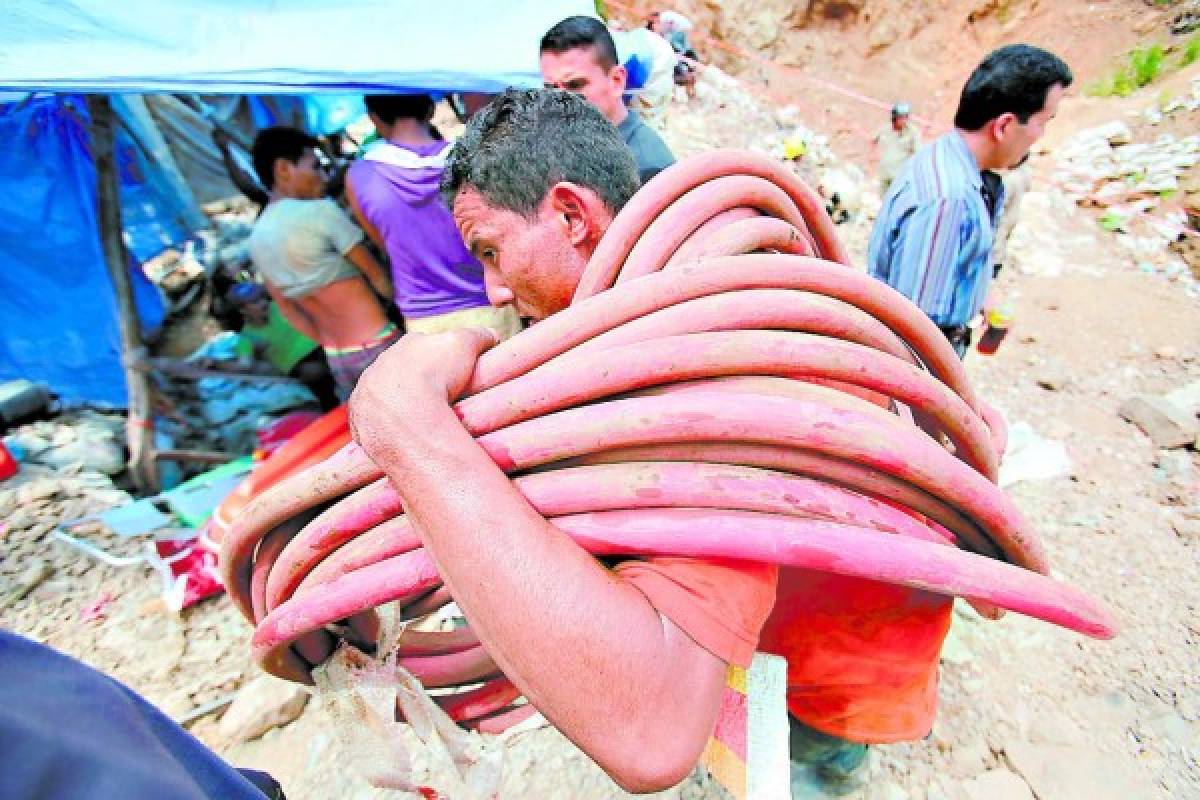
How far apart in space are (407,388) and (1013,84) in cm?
274

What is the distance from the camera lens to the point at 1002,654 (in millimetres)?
2514

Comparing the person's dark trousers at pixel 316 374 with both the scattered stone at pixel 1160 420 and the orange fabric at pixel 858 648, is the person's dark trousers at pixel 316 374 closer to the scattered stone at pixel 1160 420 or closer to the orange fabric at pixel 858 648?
the orange fabric at pixel 858 648

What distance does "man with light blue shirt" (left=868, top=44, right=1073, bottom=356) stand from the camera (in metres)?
2.34

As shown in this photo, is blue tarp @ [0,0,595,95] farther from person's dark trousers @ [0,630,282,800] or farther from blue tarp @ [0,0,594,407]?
person's dark trousers @ [0,630,282,800]

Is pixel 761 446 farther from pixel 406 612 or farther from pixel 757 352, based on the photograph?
pixel 406 612

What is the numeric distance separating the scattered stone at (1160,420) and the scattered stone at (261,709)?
5019mm

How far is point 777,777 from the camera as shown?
0.95 m

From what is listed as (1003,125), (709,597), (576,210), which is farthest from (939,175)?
(709,597)

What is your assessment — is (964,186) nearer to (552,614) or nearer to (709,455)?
(709,455)

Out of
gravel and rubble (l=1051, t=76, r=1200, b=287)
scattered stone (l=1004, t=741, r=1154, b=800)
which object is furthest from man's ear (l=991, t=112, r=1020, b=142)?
gravel and rubble (l=1051, t=76, r=1200, b=287)

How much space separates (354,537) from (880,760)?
6.96 feet

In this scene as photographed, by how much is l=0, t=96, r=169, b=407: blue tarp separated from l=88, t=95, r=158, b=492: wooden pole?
0.11m

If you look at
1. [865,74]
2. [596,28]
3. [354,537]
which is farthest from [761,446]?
[865,74]

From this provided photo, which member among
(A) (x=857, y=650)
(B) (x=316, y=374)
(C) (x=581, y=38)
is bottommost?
(B) (x=316, y=374)
